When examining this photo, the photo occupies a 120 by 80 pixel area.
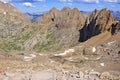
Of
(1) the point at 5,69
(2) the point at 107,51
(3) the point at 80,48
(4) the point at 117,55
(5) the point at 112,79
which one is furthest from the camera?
(3) the point at 80,48

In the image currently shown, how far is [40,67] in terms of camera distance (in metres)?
38.0

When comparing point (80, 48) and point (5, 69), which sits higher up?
point (5, 69)

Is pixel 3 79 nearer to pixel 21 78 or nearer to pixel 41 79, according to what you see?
pixel 21 78

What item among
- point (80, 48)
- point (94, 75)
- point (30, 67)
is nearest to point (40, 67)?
point (30, 67)

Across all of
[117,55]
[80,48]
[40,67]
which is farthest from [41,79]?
[80,48]

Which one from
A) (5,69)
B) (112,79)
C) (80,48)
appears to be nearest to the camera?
(112,79)

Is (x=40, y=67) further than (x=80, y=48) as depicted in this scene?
No

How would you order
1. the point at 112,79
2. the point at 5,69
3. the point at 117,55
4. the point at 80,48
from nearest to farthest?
the point at 112,79, the point at 5,69, the point at 117,55, the point at 80,48

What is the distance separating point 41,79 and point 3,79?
161 inches

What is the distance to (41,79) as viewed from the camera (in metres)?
34.8

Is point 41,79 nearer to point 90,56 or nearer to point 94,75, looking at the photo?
point 94,75

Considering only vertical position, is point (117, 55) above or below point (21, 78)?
below

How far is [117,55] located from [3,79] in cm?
12012

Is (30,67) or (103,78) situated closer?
(103,78)
